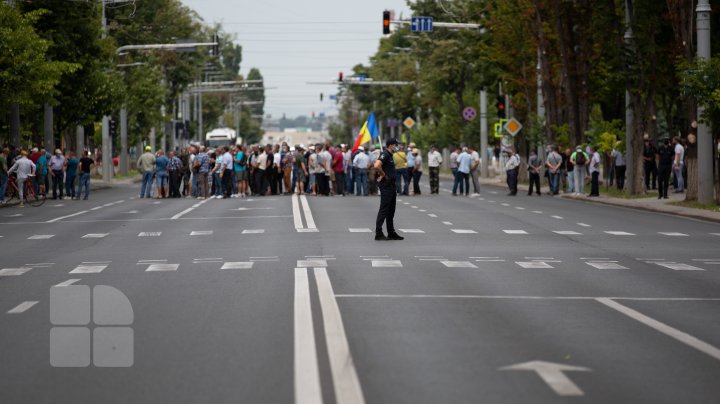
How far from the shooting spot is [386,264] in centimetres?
1900

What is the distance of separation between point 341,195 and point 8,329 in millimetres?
35136

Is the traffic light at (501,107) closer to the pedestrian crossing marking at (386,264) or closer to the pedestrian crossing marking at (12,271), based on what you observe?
the pedestrian crossing marking at (386,264)

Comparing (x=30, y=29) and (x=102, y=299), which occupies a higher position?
(x=30, y=29)

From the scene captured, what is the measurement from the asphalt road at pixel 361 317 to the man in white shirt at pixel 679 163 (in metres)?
18.0

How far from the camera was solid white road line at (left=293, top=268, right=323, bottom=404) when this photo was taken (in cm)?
861

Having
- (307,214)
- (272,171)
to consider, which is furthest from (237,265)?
(272,171)

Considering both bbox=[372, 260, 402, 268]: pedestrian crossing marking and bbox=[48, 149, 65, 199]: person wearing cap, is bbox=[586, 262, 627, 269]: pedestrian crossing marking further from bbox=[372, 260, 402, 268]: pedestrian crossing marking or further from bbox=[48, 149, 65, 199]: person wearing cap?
bbox=[48, 149, 65, 199]: person wearing cap

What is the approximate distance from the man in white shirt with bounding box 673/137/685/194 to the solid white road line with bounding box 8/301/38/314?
3279 centimetres

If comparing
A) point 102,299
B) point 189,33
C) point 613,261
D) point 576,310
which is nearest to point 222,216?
point 613,261

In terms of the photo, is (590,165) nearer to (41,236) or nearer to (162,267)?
(41,236)

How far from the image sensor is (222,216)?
3369 centimetres

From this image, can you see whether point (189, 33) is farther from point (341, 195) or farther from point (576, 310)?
point (576, 310)

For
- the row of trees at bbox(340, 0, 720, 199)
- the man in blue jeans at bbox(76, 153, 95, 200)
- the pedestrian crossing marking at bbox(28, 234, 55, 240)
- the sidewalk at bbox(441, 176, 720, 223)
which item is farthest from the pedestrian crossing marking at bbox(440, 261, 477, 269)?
the man in blue jeans at bbox(76, 153, 95, 200)
